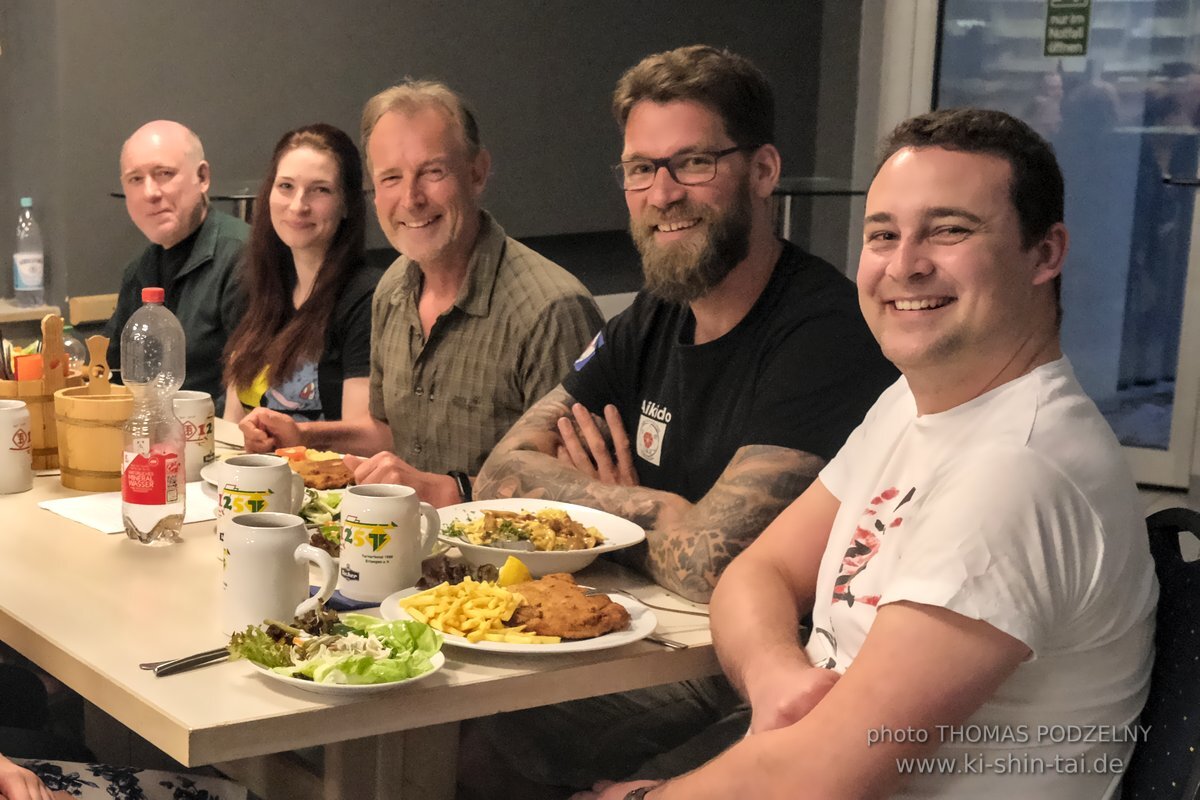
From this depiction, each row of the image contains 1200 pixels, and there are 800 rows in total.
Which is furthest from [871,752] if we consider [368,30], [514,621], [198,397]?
[368,30]

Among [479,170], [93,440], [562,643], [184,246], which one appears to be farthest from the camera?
[184,246]

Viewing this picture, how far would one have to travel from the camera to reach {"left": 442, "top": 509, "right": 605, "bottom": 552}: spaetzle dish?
183cm

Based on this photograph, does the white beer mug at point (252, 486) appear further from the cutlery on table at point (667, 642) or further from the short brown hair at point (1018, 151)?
the short brown hair at point (1018, 151)

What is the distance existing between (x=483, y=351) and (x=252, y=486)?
0.93 metres

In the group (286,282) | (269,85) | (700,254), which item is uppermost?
(269,85)

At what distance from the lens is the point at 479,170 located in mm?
2912

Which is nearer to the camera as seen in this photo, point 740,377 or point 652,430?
point 740,377

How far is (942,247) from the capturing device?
141 cm

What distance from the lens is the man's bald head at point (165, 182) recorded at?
12.6ft

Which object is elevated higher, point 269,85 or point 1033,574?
point 269,85

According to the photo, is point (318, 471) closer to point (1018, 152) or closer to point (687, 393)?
point (687, 393)

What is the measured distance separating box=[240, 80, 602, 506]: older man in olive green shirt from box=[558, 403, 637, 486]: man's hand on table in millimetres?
399

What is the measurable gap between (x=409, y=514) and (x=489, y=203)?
339cm

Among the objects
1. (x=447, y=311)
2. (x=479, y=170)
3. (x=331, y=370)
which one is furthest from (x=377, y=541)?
(x=331, y=370)
